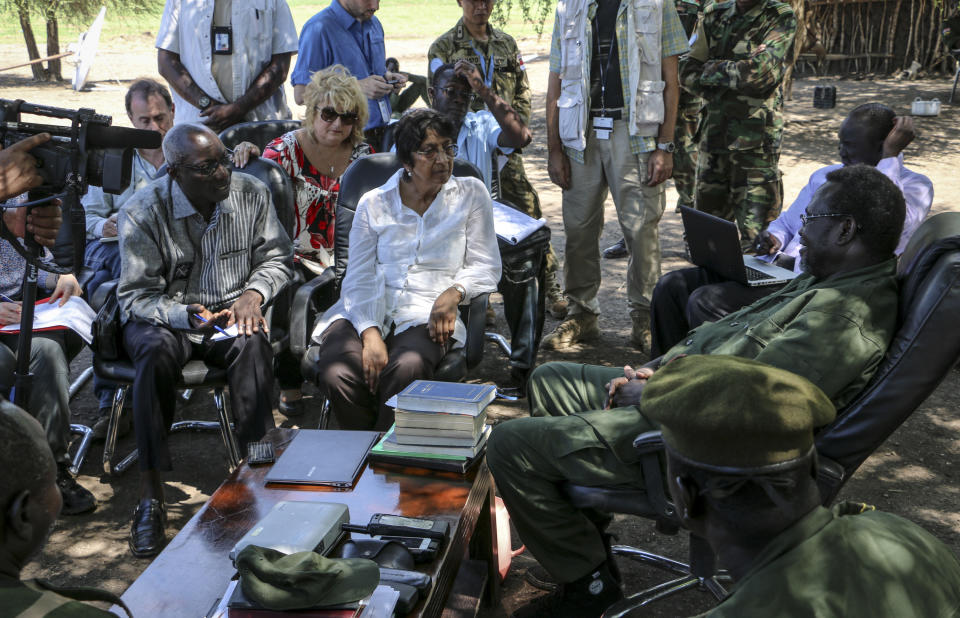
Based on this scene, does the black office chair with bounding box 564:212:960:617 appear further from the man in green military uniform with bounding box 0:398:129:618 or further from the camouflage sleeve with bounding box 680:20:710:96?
the camouflage sleeve with bounding box 680:20:710:96

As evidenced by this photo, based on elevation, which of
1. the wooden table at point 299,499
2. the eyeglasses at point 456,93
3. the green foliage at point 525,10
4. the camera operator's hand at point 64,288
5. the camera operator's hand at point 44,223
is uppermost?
the green foliage at point 525,10

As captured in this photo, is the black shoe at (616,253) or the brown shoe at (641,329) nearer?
the brown shoe at (641,329)

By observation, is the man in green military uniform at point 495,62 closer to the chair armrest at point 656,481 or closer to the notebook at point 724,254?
the notebook at point 724,254

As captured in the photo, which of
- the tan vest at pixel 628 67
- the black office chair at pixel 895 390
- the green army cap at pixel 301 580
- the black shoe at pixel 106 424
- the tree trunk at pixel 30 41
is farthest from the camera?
the tree trunk at pixel 30 41

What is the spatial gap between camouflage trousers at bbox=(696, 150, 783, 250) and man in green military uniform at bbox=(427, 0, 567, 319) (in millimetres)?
1562

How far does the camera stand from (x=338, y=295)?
186 inches

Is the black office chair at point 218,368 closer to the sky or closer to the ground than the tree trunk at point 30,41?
closer to the ground

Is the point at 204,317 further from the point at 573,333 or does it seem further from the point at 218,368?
the point at 573,333

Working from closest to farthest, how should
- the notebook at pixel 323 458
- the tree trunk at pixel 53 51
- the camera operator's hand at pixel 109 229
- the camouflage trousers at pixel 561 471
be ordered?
the camouflage trousers at pixel 561 471 → the notebook at pixel 323 458 → the camera operator's hand at pixel 109 229 → the tree trunk at pixel 53 51

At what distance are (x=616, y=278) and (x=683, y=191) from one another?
1.41m

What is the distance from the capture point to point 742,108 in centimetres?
659

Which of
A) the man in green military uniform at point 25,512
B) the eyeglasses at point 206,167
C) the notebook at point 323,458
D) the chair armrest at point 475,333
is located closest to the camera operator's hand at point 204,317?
the eyeglasses at point 206,167

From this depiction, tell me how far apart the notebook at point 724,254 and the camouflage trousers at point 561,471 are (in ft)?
4.53

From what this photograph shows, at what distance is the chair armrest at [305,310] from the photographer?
4.26 metres
